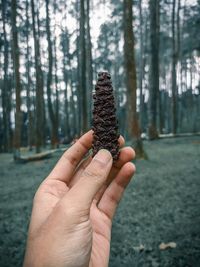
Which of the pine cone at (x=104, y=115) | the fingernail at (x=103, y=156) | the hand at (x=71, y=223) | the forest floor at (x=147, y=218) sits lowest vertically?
the forest floor at (x=147, y=218)

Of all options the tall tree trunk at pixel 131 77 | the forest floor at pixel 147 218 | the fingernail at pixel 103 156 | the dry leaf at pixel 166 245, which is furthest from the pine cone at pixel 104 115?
the tall tree trunk at pixel 131 77

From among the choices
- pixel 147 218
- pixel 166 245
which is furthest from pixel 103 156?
pixel 147 218

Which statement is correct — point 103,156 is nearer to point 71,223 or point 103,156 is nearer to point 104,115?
point 104,115

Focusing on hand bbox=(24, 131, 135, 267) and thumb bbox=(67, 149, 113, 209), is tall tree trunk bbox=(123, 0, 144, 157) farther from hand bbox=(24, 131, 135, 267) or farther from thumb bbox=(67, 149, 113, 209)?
thumb bbox=(67, 149, 113, 209)

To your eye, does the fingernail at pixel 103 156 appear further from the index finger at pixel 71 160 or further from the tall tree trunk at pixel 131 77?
the tall tree trunk at pixel 131 77

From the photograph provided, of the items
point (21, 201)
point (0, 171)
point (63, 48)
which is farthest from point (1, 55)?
point (21, 201)

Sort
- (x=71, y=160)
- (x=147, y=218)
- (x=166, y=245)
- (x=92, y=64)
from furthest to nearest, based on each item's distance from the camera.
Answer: (x=92, y=64) → (x=147, y=218) → (x=166, y=245) → (x=71, y=160)
